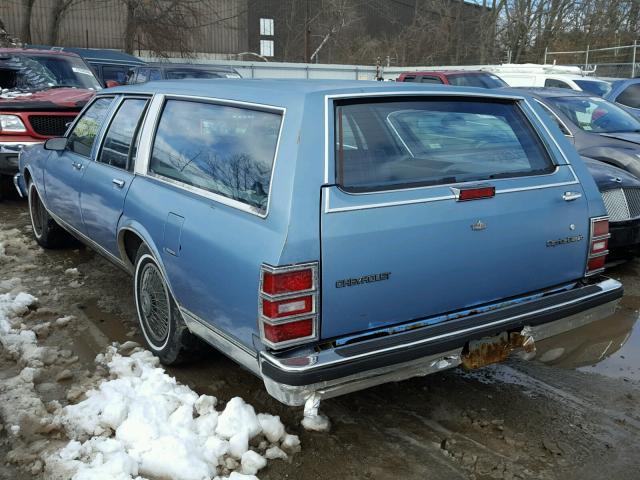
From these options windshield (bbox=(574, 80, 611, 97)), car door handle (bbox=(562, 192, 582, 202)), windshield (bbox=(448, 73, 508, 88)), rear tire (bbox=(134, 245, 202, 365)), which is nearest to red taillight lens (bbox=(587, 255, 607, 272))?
car door handle (bbox=(562, 192, 582, 202))

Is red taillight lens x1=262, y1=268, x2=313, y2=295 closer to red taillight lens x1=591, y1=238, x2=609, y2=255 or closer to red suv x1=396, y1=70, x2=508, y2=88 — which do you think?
red taillight lens x1=591, y1=238, x2=609, y2=255

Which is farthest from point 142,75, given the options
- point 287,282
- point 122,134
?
point 287,282

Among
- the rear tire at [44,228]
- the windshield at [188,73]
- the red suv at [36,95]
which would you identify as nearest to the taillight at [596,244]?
the rear tire at [44,228]

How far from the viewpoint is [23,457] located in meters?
3.00

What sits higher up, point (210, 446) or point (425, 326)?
point (425, 326)

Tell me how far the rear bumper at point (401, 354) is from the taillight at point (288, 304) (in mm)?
91

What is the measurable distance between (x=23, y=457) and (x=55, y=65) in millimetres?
8129

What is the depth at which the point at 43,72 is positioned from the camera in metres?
9.41

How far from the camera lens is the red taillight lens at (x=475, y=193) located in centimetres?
306

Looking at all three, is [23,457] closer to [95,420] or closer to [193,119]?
[95,420]

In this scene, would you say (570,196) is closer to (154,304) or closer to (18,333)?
(154,304)

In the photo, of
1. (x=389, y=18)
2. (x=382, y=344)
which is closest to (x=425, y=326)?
(x=382, y=344)

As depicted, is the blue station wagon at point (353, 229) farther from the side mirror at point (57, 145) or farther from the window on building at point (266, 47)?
the window on building at point (266, 47)

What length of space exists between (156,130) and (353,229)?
179cm
